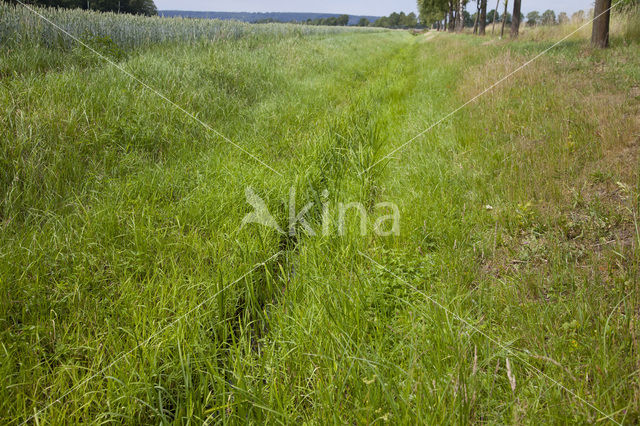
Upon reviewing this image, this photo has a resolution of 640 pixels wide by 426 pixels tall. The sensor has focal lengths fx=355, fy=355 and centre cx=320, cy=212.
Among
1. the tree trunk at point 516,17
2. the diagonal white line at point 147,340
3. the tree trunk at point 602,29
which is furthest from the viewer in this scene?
the tree trunk at point 516,17

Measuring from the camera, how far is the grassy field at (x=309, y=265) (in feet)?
4.84

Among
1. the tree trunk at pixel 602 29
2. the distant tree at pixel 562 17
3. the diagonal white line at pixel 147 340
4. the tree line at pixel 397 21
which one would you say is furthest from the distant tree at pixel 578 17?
the tree line at pixel 397 21

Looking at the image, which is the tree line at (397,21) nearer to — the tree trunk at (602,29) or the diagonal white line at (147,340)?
the tree trunk at (602,29)

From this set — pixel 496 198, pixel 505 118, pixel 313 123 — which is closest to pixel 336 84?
pixel 313 123

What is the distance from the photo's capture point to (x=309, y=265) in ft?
8.00

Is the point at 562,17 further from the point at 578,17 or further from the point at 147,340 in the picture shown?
the point at 147,340

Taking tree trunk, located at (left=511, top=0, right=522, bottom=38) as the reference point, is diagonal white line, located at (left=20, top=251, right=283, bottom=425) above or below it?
below

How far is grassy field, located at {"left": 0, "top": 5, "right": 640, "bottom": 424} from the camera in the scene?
1.47 m

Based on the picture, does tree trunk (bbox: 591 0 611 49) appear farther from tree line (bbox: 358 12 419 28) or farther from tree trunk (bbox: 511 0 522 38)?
tree line (bbox: 358 12 419 28)

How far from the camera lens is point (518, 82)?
6277 mm

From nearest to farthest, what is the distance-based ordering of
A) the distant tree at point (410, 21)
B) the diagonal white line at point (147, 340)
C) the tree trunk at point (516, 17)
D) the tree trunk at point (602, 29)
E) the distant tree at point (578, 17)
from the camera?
the diagonal white line at point (147, 340) < the tree trunk at point (602, 29) < the distant tree at point (578, 17) < the tree trunk at point (516, 17) < the distant tree at point (410, 21)

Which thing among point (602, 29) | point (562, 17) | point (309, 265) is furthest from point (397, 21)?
point (309, 265)

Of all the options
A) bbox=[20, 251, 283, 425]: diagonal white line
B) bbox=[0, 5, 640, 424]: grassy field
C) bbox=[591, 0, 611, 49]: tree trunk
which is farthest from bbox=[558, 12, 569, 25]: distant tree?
bbox=[20, 251, 283, 425]: diagonal white line

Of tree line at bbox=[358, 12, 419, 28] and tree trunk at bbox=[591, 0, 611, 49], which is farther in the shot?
tree line at bbox=[358, 12, 419, 28]
